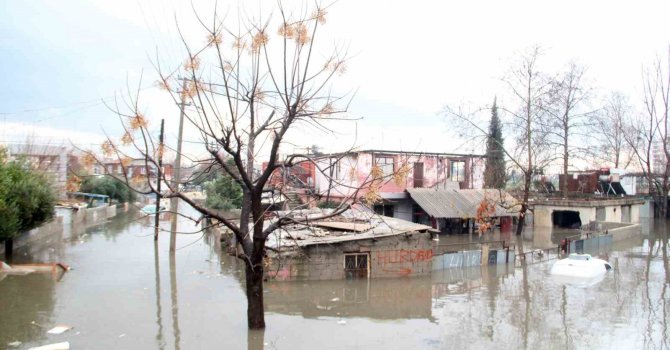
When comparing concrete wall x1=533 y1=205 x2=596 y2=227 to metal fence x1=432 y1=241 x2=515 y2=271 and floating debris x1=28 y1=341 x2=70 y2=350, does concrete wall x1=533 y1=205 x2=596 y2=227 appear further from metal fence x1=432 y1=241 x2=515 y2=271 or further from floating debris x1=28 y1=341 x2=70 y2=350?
floating debris x1=28 y1=341 x2=70 y2=350

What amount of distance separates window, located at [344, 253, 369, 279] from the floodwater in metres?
0.48

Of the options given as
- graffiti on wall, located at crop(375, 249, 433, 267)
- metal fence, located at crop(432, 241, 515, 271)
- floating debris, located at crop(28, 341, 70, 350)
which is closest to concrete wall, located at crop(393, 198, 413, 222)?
metal fence, located at crop(432, 241, 515, 271)

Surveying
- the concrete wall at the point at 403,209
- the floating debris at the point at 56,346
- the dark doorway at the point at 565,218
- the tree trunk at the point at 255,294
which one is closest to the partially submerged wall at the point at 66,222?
the floating debris at the point at 56,346

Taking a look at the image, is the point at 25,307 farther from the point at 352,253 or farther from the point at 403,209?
the point at 403,209

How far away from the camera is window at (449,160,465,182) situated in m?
32.8

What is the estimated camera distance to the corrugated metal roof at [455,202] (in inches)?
1108

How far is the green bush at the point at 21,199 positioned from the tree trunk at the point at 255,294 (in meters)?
11.5

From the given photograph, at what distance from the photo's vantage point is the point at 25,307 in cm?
1230

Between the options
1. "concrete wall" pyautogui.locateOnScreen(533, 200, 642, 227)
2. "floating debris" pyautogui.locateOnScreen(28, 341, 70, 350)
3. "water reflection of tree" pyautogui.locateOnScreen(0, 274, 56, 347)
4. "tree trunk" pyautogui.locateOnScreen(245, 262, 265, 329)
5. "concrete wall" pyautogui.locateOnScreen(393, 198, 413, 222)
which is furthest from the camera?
"concrete wall" pyautogui.locateOnScreen(533, 200, 642, 227)

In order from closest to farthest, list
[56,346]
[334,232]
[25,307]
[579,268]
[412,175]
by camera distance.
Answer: [56,346], [25,307], [334,232], [579,268], [412,175]

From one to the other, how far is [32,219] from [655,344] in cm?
2119

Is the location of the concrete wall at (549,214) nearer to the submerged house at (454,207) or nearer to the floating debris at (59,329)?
the submerged house at (454,207)

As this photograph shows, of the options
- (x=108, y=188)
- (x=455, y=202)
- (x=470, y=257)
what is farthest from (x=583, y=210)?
(x=108, y=188)

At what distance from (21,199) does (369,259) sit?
42.7 ft
